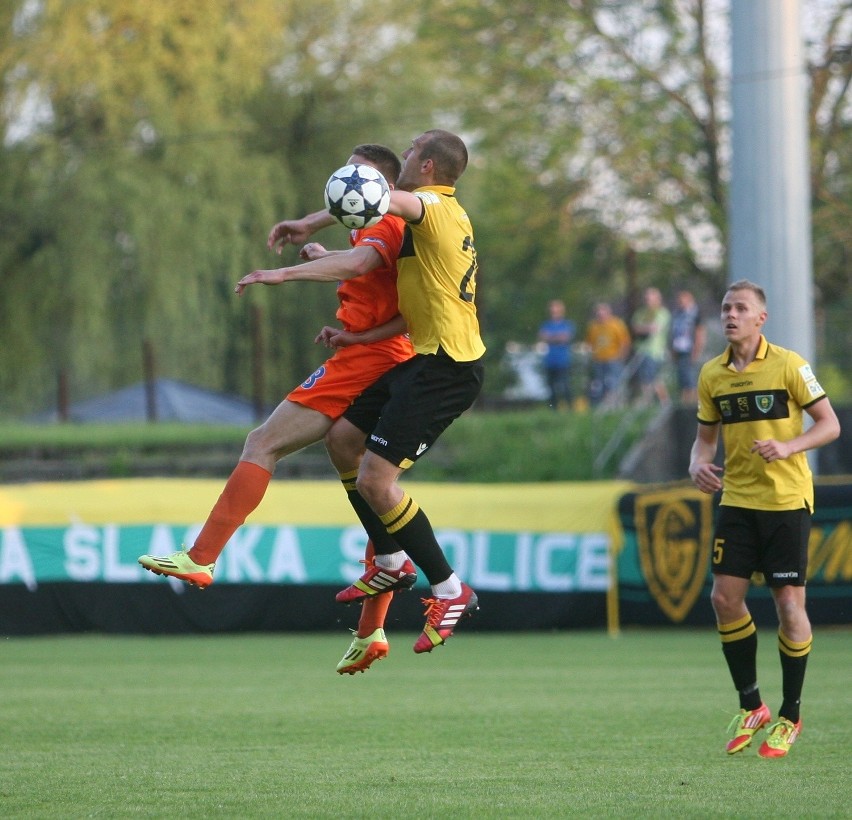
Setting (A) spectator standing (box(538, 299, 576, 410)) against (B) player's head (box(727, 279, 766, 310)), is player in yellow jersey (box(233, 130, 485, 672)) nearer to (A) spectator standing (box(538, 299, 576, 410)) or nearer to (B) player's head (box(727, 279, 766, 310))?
(B) player's head (box(727, 279, 766, 310))

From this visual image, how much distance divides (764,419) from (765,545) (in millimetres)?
721

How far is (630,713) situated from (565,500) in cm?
708

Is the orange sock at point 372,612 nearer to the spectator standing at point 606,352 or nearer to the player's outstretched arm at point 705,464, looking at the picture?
the player's outstretched arm at point 705,464

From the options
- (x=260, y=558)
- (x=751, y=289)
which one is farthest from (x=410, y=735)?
(x=260, y=558)

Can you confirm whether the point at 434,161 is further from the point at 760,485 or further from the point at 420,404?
the point at 760,485

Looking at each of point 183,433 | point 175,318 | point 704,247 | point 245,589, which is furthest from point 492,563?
point 704,247

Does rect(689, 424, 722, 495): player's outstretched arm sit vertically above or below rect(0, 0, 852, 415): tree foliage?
below

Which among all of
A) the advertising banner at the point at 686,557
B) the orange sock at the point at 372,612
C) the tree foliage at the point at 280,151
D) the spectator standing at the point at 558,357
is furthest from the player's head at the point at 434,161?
the tree foliage at the point at 280,151

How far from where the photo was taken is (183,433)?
77.4ft

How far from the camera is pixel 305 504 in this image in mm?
17312

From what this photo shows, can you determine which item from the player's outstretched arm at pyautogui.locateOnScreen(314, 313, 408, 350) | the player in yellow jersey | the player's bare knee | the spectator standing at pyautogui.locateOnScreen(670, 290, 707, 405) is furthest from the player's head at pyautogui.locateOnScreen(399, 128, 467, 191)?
the spectator standing at pyautogui.locateOnScreen(670, 290, 707, 405)

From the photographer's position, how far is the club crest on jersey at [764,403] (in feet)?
27.7

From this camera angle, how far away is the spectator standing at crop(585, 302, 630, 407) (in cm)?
2236

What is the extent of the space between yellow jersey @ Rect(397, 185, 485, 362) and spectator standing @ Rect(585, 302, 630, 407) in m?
15.3
